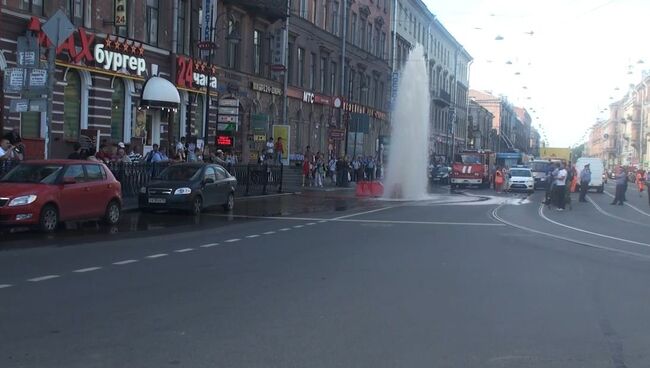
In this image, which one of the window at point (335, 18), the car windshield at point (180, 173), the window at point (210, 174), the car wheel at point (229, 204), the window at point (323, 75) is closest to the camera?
the car windshield at point (180, 173)

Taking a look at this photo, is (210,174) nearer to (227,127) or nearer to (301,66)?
(227,127)

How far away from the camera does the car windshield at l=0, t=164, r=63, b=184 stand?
1562 centimetres

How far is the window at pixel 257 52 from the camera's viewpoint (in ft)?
134

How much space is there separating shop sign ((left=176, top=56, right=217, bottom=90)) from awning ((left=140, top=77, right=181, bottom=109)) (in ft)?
→ 6.45

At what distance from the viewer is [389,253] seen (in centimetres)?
1337

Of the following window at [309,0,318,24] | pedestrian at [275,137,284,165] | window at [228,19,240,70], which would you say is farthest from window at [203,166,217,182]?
window at [309,0,318,24]

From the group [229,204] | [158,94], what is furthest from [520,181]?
[229,204]

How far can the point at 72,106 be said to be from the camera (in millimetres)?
27406

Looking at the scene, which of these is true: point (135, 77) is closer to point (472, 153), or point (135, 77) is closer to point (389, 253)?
point (389, 253)

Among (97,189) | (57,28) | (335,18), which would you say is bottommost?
(97,189)

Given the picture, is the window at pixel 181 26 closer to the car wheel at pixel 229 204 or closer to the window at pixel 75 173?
the car wheel at pixel 229 204

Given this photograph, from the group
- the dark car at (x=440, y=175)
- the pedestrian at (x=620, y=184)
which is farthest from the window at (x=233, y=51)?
the dark car at (x=440, y=175)

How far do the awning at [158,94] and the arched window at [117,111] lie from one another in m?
0.88

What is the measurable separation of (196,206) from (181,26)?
1539 cm
